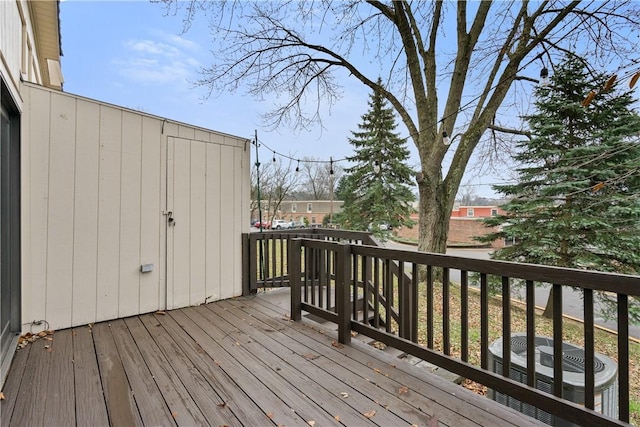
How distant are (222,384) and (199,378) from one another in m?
0.18

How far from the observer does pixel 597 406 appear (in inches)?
71.1

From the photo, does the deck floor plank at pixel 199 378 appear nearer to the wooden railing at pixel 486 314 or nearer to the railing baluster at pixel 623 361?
the wooden railing at pixel 486 314

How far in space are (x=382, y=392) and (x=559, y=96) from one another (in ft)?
26.2

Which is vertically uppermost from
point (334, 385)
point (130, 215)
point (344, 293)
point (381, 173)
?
point (381, 173)

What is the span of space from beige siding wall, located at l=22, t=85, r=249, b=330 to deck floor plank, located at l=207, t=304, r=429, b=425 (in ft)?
3.71

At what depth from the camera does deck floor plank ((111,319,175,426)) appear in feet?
5.38

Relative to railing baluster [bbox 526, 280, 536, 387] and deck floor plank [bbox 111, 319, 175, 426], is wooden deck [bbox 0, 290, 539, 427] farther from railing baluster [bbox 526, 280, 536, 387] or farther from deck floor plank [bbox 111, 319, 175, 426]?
railing baluster [bbox 526, 280, 536, 387]

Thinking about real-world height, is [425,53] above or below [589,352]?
above

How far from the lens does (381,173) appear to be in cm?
1416

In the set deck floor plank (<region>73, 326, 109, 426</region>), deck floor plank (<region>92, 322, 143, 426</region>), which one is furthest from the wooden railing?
deck floor plank (<region>73, 326, 109, 426</region>)

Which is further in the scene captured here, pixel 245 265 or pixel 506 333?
pixel 245 265

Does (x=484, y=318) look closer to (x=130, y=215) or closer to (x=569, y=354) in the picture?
(x=569, y=354)

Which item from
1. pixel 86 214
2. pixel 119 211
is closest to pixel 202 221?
pixel 119 211

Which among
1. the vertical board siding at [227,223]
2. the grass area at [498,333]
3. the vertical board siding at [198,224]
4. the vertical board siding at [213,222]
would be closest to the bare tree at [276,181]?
the grass area at [498,333]
